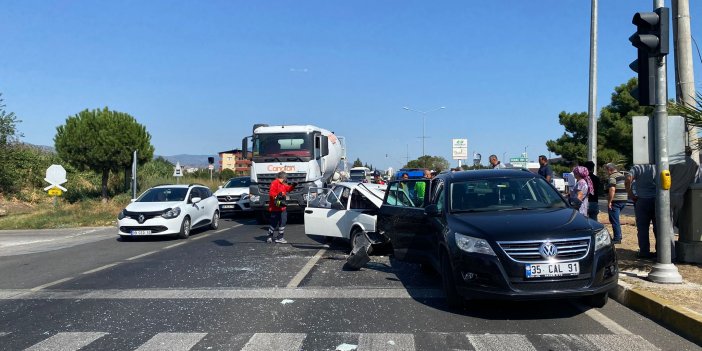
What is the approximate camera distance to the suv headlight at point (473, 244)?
6.05 m

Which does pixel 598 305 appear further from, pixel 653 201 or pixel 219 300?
pixel 219 300

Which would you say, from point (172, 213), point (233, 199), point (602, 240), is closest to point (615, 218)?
point (602, 240)

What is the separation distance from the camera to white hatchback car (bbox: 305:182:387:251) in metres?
11.1

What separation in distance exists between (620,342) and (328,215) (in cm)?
737

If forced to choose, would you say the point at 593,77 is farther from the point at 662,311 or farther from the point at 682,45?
the point at 662,311

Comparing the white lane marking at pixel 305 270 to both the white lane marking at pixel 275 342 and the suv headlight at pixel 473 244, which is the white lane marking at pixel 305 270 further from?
the suv headlight at pixel 473 244

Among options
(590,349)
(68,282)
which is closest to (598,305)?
(590,349)

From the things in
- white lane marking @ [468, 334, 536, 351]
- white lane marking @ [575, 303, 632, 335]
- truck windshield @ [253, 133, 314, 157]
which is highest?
truck windshield @ [253, 133, 314, 157]

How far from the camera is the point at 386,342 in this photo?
5.41 m

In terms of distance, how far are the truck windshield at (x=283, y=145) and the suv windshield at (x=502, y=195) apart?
11646 millimetres

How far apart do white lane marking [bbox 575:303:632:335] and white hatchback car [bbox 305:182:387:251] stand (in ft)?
14.8

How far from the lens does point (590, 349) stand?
5086mm

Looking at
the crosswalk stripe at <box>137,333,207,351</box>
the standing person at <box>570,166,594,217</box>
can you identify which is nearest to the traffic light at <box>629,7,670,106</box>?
the standing person at <box>570,166,594,217</box>

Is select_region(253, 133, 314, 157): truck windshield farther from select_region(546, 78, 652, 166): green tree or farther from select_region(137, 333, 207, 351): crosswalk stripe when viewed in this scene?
select_region(546, 78, 652, 166): green tree
